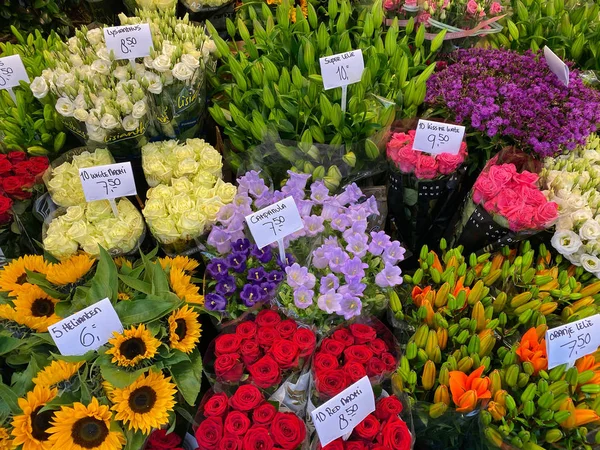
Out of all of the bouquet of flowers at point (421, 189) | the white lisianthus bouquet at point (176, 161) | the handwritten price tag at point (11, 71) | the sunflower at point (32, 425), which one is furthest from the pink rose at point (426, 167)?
the handwritten price tag at point (11, 71)

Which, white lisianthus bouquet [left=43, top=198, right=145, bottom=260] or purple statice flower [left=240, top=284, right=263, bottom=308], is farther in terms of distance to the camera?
white lisianthus bouquet [left=43, top=198, right=145, bottom=260]

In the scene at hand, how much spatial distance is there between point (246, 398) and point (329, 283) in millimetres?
371

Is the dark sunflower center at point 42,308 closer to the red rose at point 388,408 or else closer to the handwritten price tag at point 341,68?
the red rose at point 388,408

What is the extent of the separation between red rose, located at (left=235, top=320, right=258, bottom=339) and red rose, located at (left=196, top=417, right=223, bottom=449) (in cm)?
22

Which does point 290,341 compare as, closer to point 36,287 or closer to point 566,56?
point 36,287

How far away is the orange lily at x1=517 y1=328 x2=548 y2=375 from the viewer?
121 centimetres

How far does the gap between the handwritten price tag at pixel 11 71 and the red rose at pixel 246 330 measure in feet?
4.37

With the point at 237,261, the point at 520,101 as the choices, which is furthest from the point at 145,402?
the point at 520,101

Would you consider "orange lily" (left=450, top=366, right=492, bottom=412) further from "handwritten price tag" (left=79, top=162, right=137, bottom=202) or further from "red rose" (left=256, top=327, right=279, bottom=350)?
"handwritten price tag" (left=79, top=162, right=137, bottom=202)

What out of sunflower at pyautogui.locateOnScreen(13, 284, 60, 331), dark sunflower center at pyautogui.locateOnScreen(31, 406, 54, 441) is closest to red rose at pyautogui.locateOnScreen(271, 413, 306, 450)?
dark sunflower center at pyautogui.locateOnScreen(31, 406, 54, 441)

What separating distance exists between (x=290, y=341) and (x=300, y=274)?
7.4 inches

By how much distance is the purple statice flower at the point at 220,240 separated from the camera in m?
1.46

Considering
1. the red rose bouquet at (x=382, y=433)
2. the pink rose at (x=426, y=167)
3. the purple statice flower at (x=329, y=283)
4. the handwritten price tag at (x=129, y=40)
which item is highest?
the handwritten price tag at (x=129, y=40)

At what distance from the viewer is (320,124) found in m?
1.66
